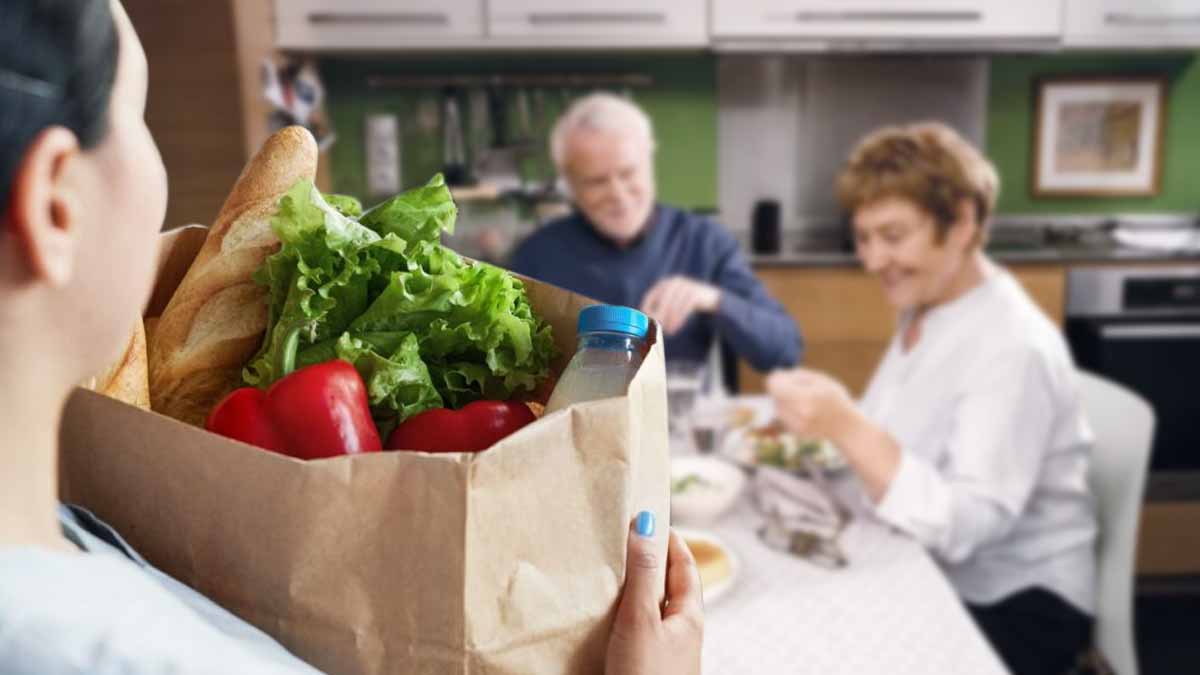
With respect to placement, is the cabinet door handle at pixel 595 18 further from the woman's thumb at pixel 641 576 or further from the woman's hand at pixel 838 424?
the woman's thumb at pixel 641 576

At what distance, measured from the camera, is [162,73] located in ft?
8.93

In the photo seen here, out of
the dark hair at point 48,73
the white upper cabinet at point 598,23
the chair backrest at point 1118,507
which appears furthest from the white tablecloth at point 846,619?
the white upper cabinet at point 598,23

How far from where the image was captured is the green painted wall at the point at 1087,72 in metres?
3.58

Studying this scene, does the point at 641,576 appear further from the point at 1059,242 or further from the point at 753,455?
the point at 1059,242

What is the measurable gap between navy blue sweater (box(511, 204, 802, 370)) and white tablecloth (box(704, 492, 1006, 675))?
4.07 ft

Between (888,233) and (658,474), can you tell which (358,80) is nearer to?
(888,233)

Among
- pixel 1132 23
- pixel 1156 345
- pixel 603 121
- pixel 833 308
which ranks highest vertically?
pixel 1132 23

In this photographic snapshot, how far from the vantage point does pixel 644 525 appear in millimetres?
499

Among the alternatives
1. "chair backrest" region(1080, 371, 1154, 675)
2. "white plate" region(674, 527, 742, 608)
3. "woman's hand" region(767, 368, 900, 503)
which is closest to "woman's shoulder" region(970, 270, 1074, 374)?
"chair backrest" region(1080, 371, 1154, 675)

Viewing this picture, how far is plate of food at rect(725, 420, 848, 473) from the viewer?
1580 millimetres

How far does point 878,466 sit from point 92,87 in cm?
126

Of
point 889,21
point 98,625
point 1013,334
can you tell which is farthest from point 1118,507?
point 889,21

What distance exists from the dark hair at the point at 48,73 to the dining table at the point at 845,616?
34.3 inches

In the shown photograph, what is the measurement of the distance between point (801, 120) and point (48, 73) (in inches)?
139
